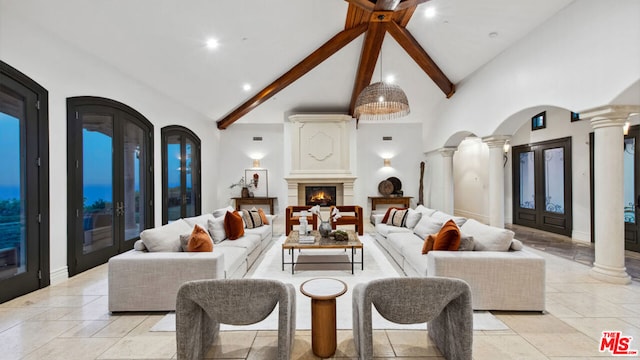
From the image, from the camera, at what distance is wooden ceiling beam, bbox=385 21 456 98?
4996mm

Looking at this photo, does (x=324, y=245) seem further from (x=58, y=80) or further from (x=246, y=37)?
(x=58, y=80)

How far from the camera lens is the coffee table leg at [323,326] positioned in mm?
2006

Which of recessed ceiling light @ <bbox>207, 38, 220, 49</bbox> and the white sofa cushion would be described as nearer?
recessed ceiling light @ <bbox>207, 38, 220, 49</bbox>

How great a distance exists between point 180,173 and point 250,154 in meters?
2.60

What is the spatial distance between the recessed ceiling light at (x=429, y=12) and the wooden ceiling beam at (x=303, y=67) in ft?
3.35

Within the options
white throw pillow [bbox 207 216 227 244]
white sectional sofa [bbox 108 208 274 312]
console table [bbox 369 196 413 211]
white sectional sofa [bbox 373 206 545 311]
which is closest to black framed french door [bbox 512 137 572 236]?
console table [bbox 369 196 413 211]

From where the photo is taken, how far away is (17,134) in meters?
3.06

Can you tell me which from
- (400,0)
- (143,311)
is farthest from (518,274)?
(400,0)

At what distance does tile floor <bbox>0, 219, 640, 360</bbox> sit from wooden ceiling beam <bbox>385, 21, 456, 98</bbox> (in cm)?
453

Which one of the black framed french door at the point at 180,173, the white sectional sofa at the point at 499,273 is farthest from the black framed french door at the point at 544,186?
the black framed french door at the point at 180,173

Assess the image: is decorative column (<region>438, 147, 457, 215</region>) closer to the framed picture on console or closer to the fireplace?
the fireplace

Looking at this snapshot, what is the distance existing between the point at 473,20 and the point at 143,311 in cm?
579

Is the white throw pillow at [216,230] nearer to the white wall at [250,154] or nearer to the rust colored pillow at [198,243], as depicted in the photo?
the rust colored pillow at [198,243]

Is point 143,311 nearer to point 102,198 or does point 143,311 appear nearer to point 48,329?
point 48,329
